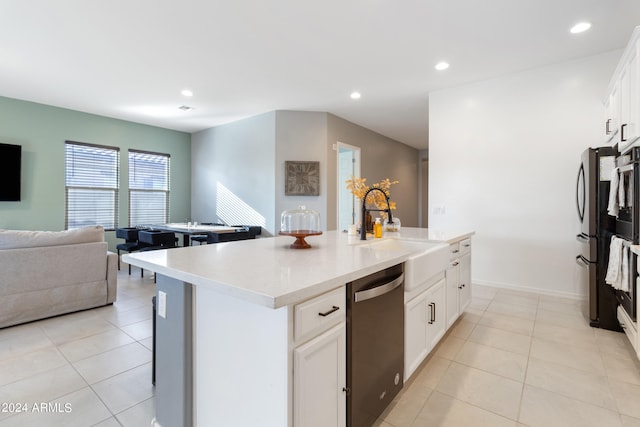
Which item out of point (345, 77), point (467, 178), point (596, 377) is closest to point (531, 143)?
point (467, 178)

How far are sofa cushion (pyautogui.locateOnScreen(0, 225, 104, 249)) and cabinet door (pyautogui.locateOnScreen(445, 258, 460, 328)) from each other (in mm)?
3575

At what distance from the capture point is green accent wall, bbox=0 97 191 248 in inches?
188

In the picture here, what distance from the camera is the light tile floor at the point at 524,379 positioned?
1.57m

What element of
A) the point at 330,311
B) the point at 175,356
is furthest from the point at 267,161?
the point at 330,311

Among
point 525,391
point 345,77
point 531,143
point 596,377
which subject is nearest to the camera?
point 525,391

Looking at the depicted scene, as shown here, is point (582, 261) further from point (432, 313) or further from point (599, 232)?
point (432, 313)

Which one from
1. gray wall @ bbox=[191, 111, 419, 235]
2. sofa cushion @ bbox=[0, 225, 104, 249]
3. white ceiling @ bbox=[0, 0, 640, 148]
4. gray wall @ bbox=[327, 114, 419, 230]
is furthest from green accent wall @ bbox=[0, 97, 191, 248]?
gray wall @ bbox=[327, 114, 419, 230]

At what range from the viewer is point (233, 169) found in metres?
6.17

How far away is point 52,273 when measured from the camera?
290 centimetres

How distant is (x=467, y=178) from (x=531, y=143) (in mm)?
830

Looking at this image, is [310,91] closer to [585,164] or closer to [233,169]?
[233,169]

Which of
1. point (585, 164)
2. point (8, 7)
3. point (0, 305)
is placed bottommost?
point (0, 305)

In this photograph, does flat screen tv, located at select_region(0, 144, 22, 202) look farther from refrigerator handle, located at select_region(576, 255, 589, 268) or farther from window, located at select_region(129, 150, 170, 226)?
refrigerator handle, located at select_region(576, 255, 589, 268)

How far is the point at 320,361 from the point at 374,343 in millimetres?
394
